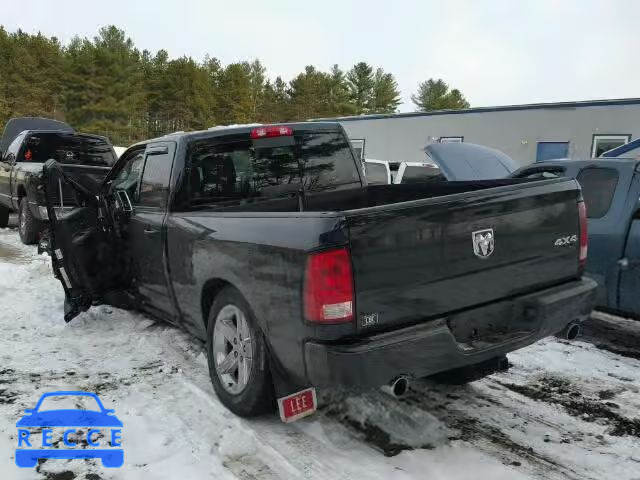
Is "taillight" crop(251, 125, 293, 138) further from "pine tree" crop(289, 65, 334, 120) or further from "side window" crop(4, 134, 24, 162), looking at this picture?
"pine tree" crop(289, 65, 334, 120)

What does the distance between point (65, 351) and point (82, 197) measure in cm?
143

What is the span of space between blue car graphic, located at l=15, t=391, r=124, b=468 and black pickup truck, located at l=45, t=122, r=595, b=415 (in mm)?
730

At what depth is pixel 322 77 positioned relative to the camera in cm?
7375

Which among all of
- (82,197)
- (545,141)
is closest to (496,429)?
(82,197)

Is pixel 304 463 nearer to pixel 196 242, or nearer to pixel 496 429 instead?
pixel 496 429

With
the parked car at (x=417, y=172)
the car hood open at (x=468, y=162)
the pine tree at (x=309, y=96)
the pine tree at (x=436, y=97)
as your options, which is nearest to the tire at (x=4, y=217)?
the parked car at (x=417, y=172)

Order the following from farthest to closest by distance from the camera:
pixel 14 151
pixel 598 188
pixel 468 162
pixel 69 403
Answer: pixel 14 151 → pixel 468 162 → pixel 598 188 → pixel 69 403

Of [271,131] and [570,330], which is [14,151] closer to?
[271,131]

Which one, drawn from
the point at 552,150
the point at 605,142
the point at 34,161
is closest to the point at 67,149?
the point at 34,161

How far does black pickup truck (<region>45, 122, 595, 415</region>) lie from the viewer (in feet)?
8.85

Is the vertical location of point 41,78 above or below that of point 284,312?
above

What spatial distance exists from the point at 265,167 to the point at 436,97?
8397cm

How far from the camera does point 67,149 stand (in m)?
11.4

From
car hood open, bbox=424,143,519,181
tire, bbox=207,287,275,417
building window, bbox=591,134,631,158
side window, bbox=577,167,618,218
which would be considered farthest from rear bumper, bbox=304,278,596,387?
building window, bbox=591,134,631,158
